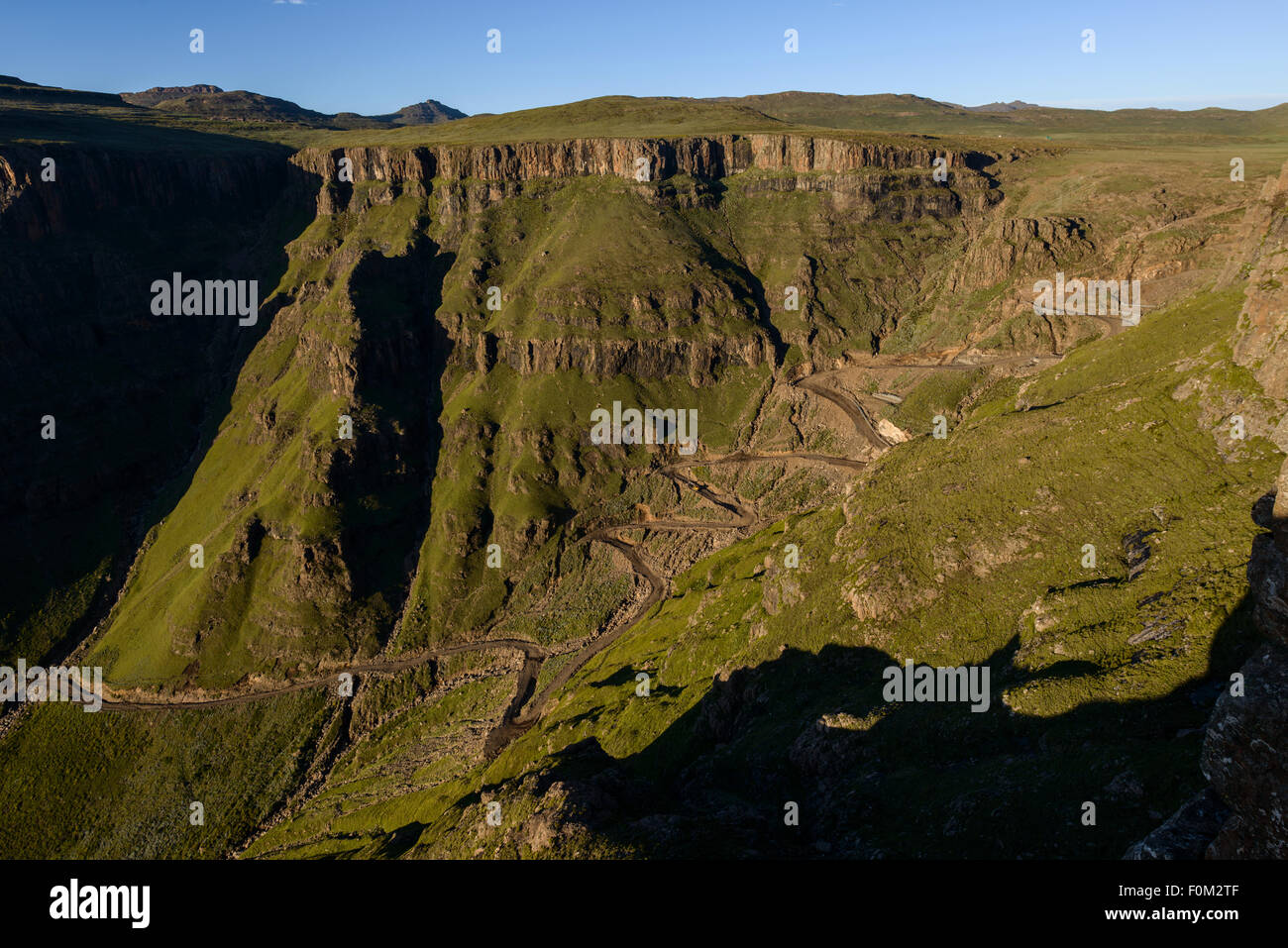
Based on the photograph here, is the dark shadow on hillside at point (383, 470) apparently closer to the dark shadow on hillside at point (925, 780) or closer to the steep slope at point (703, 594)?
the steep slope at point (703, 594)

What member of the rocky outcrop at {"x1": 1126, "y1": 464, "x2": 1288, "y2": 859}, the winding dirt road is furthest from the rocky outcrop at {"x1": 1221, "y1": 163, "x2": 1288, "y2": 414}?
the winding dirt road

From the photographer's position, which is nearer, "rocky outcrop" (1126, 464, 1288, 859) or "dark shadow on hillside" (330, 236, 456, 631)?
"rocky outcrop" (1126, 464, 1288, 859)

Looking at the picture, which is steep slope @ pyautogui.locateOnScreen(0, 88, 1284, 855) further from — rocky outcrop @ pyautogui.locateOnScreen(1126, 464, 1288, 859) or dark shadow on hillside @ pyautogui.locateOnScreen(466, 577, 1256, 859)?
rocky outcrop @ pyautogui.locateOnScreen(1126, 464, 1288, 859)

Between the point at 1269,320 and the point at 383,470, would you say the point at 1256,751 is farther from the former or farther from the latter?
the point at 383,470

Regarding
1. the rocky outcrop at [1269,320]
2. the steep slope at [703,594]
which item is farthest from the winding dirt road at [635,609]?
the rocky outcrop at [1269,320]

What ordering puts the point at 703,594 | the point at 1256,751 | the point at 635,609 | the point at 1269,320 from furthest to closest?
the point at 635,609
the point at 703,594
the point at 1269,320
the point at 1256,751

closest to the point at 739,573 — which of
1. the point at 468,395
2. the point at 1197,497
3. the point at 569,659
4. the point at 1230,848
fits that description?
the point at 569,659

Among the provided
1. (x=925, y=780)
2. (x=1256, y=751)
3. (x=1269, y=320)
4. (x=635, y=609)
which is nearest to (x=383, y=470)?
(x=635, y=609)

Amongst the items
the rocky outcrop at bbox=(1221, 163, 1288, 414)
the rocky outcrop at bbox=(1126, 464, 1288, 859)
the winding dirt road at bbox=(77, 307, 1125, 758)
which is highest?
the rocky outcrop at bbox=(1221, 163, 1288, 414)

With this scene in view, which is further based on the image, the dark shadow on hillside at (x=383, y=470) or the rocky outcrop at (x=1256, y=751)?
the dark shadow on hillside at (x=383, y=470)

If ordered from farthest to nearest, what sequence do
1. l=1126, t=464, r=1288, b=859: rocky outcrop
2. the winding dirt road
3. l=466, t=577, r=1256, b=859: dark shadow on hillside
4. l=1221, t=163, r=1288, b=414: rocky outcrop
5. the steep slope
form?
the winding dirt road
l=1221, t=163, r=1288, b=414: rocky outcrop
the steep slope
l=466, t=577, r=1256, b=859: dark shadow on hillside
l=1126, t=464, r=1288, b=859: rocky outcrop

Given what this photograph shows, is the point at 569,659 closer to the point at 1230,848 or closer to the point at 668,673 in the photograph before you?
the point at 668,673

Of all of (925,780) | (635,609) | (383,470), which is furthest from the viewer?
(383,470)
